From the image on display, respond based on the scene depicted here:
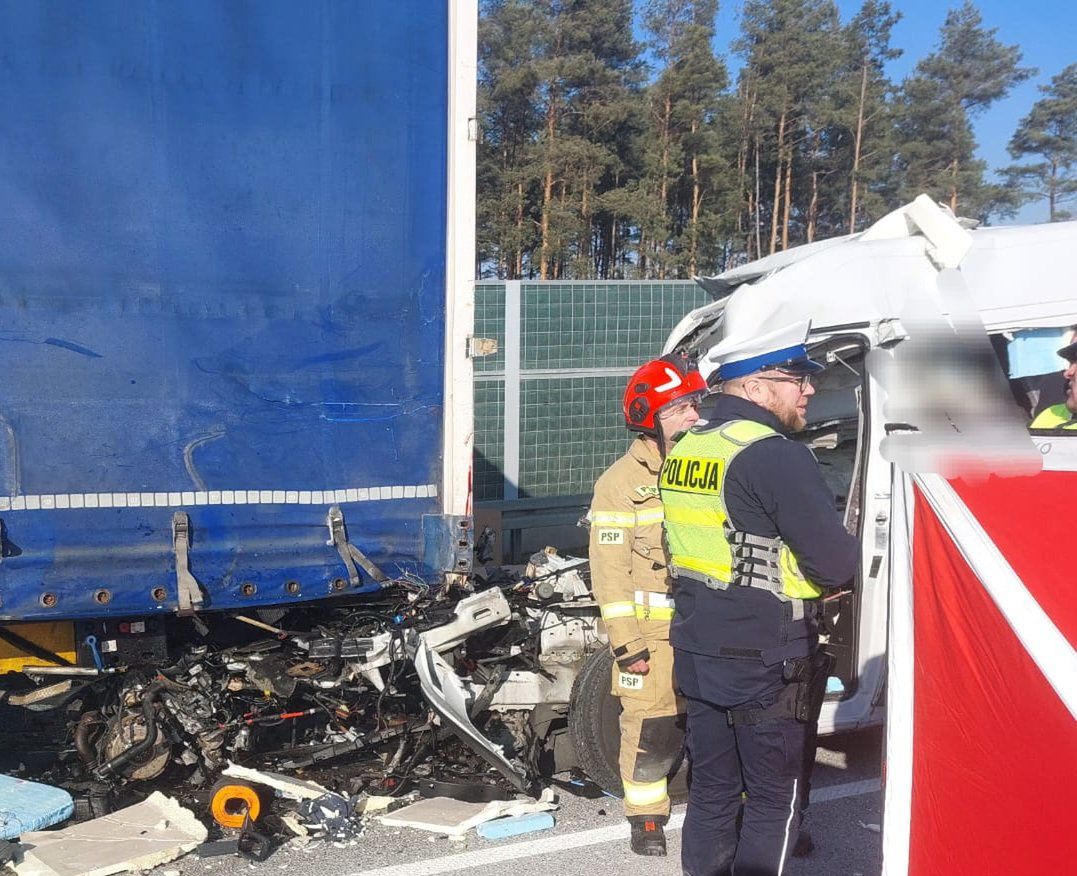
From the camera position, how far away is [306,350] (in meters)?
4.10

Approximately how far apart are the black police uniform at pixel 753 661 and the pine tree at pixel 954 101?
32.4m

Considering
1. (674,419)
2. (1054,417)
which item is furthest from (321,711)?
(1054,417)

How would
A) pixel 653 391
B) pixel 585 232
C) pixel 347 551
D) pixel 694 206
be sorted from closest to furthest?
pixel 653 391, pixel 347 551, pixel 585 232, pixel 694 206

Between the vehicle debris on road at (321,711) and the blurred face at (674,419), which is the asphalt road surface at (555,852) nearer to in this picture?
the vehicle debris on road at (321,711)

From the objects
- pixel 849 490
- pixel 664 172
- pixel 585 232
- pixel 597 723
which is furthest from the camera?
pixel 664 172

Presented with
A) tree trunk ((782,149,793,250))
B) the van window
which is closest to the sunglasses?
the van window

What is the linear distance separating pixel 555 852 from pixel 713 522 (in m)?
1.65

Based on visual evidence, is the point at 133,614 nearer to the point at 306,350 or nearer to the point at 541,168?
the point at 306,350

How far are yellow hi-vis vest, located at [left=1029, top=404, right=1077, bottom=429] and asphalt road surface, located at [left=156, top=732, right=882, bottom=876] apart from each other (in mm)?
1722

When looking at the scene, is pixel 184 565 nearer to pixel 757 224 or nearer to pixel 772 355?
pixel 772 355

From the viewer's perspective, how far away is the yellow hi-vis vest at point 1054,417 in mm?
4164

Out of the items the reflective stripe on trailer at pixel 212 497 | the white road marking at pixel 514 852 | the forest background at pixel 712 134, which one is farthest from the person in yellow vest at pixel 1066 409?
the forest background at pixel 712 134

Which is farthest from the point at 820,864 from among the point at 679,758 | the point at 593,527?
the point at 593,527

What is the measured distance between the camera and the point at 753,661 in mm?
3094
